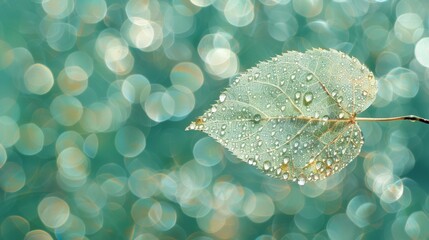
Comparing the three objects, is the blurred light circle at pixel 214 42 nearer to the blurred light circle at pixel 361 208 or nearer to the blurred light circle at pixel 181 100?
the blurred light circle at pixel 181 100

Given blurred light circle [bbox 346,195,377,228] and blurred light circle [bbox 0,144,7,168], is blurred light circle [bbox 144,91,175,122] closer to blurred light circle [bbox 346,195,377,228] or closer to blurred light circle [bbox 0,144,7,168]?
blurred light circle [bbox 0,144,7,168]

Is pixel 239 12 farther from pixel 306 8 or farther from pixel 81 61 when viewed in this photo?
pixel 81 61

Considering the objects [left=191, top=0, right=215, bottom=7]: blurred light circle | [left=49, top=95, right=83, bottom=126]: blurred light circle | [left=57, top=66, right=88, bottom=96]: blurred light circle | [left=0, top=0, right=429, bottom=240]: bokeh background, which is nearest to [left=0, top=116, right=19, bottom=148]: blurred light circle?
[left=0, top=0, right=429, bottom=240]: bokeh background

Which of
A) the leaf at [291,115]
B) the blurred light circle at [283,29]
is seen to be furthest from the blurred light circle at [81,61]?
the leaf at [291,115]

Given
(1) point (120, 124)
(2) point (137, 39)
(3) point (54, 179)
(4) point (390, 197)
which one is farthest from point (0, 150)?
(4) point (390, 197)

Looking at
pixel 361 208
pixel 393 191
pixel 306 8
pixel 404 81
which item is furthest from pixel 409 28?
pixel 361 208

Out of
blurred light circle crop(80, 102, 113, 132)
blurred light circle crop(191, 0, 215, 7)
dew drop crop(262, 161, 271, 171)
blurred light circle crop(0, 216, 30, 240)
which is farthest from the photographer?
blurred light circle crop(191, 0, 215, 7)

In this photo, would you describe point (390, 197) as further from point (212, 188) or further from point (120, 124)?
point (120, 124)
